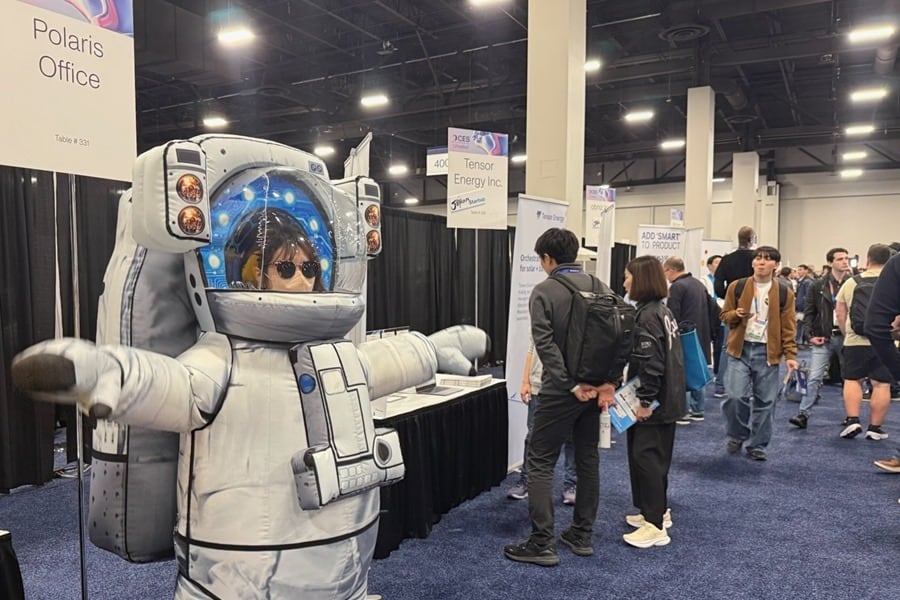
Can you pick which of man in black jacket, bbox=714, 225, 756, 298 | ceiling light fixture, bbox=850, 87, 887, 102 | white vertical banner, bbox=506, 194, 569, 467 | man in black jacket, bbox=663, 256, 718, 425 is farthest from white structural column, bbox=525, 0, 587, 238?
ceiling light fixture, bbox=850, 87, 887, 102

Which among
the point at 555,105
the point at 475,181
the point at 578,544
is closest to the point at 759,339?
the point at 578,544

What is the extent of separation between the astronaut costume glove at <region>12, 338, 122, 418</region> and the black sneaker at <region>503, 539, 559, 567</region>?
→ 2052 mm

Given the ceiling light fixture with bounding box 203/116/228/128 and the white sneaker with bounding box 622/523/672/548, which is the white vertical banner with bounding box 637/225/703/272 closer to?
the white sneaker with bounding box 622/523/672/548

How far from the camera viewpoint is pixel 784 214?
50.0 ft

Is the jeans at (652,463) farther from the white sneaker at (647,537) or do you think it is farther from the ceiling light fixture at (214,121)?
the ceiling light fixture at (214,121)

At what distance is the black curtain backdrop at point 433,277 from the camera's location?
271 inches

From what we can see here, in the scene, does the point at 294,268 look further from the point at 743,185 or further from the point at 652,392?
the point at 743,185

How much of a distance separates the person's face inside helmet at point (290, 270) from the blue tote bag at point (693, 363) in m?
2.21

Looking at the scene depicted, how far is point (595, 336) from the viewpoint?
8.27ft

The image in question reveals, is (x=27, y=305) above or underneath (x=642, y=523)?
above

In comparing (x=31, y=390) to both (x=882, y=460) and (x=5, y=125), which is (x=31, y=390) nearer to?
(x=5, y=125)

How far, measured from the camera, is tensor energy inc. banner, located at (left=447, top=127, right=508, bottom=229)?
445 cm

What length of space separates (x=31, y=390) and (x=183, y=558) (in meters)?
0.51

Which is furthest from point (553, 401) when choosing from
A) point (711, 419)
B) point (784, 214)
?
point (784, 214)
